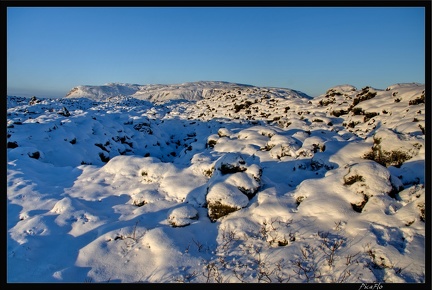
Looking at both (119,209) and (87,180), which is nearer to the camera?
(119,209)

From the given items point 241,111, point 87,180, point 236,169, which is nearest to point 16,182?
point 87,180

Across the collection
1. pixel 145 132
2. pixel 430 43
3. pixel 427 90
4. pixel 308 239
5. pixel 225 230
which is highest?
pixel 430 43

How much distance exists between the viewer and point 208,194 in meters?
6.52

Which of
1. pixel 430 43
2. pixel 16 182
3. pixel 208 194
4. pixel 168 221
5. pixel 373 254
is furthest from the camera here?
pixel 16 182

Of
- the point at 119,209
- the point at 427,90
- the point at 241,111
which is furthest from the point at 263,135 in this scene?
the point at 241,111

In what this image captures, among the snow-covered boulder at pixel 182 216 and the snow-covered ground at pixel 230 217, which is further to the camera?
the snow-covered boulder at pixel 182 216

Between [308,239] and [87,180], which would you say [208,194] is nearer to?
[308,239]

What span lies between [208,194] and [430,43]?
525 cm

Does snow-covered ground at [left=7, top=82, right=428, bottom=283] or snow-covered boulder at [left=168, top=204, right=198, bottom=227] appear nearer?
snow-covered ground at [left=7, top=82, right=428, bottom=283]

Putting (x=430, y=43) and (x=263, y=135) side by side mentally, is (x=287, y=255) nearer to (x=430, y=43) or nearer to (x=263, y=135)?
(x=430, y=43)

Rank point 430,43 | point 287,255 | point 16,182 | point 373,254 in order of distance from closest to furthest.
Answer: point 430,43 → point 373,254 → point 287,255 → point 16,182

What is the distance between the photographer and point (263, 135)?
47.9 feet

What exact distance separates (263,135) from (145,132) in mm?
9763

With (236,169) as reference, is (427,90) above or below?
above
